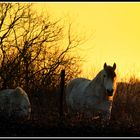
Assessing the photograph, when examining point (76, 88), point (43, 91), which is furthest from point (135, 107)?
point (43, 91)

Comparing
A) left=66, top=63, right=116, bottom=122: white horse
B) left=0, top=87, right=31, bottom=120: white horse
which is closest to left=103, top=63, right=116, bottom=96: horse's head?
left=66, top=63, right=116, bottom=122: white horse

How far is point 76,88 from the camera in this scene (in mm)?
19047

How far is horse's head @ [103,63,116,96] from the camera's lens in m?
15.9

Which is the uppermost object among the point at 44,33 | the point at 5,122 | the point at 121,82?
the point at 44,33

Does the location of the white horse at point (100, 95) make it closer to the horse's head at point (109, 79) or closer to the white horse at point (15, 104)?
the horse's head at point (109, 79)

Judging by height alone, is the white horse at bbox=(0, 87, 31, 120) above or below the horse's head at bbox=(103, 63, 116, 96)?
below

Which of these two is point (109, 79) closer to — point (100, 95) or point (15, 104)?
point (100, 95)

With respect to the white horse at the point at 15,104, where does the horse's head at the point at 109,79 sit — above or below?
above

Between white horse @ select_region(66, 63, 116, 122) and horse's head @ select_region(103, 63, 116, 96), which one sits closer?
horse's head @ select_region(103, 63, 116, 96)

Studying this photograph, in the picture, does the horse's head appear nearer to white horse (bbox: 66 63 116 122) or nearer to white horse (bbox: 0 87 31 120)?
white horse (bbox: 66 63 116 122)

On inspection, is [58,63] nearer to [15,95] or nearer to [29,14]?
[29,14]

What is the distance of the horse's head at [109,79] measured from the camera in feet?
52.2

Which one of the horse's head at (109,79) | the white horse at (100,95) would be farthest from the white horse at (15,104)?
the horse's head at (109,79)

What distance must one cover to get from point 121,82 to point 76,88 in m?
12.1
